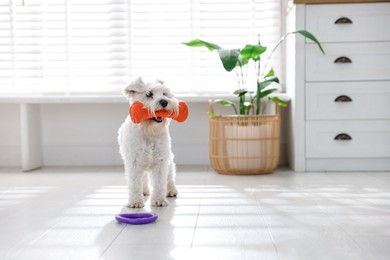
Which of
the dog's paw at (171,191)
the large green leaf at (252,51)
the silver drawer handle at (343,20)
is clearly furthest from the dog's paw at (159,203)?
the silver drawer handle at (343,20)

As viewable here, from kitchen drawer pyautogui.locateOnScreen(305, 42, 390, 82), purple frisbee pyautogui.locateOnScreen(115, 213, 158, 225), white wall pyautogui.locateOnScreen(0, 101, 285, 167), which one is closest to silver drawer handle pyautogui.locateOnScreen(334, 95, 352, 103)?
kitchen drawer pyautogui.locateOnScreen(305, 42, 390, 82)

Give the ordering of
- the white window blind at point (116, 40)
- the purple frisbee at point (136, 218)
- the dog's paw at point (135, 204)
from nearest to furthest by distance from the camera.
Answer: the purple frisbee at point (136, 218), the dog's paw at point (135, 204), the white window blind at point (116, 40)

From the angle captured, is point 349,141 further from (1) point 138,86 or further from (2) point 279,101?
(1) point 138,86

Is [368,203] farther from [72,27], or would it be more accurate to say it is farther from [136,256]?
[72,27]

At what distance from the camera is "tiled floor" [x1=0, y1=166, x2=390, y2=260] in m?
1.58

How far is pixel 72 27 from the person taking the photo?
12.5 ft

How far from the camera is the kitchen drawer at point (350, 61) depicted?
3.32 meters

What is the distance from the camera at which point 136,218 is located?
6.48 feet

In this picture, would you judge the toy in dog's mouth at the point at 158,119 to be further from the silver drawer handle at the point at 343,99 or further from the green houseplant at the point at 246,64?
the silver drawer handle at the point at 343,99

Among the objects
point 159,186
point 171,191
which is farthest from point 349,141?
point 159,186

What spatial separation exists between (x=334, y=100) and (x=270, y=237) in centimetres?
182

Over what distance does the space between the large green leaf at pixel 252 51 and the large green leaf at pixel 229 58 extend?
12 cm

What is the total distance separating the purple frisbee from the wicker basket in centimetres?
139

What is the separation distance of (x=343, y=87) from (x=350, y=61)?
0.54 feet
